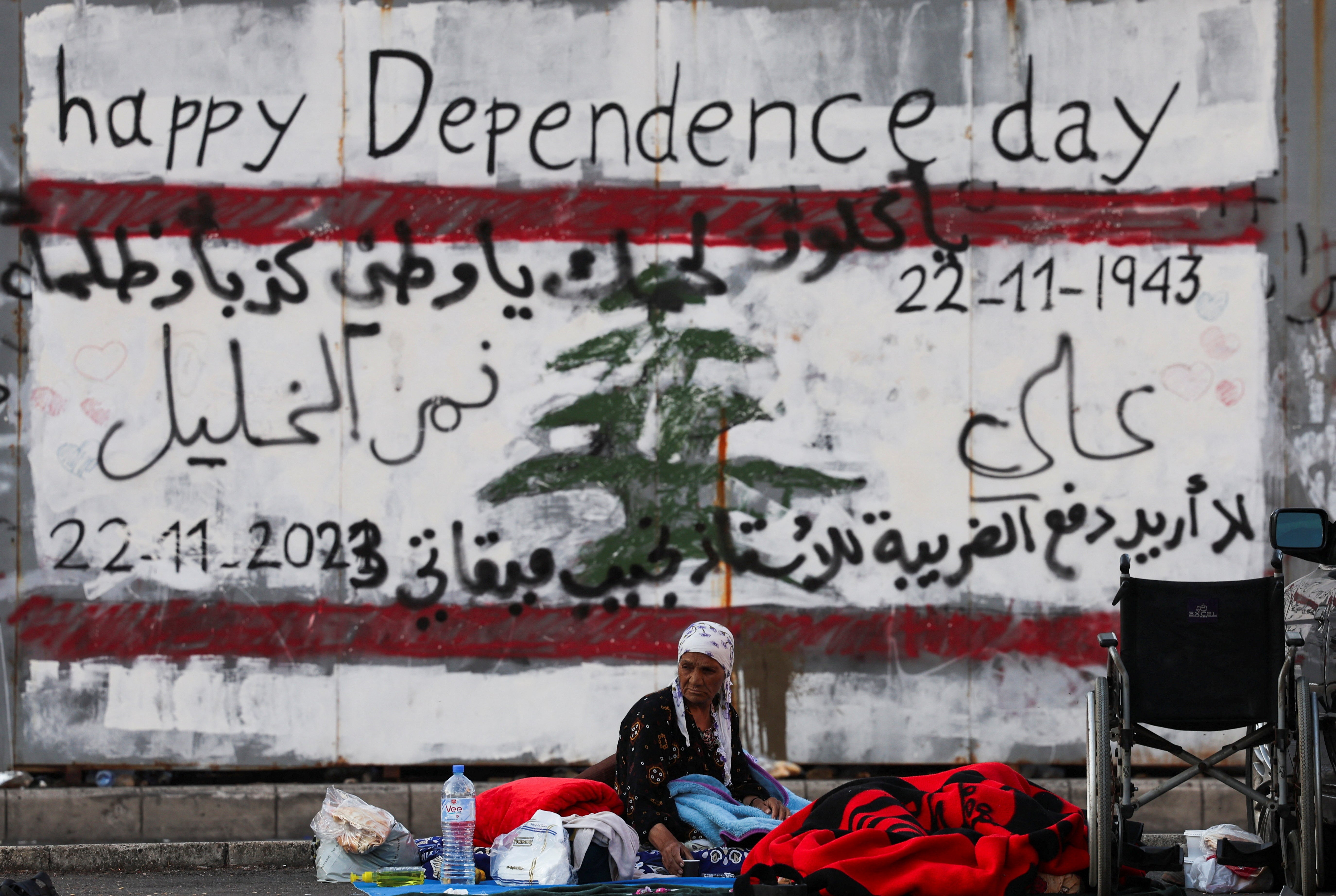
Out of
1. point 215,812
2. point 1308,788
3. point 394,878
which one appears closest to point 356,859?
point 394,878

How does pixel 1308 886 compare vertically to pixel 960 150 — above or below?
below

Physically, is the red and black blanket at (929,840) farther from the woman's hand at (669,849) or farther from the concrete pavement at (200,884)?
the concrete pavement at (200,884)

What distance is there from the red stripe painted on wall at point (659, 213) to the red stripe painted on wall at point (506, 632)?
1945 mm

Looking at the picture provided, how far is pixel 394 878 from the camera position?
5.31 metres

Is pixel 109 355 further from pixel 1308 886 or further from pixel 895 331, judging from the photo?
pixel 1308 886

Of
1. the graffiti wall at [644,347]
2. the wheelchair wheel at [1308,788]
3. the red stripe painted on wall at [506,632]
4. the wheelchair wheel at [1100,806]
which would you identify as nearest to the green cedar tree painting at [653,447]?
the graffiti wall at [644,347]

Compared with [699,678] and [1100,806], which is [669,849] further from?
[1100,806]

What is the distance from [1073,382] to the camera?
771cm

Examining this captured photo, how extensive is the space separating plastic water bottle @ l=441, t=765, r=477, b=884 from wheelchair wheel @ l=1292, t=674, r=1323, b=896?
2771 mm

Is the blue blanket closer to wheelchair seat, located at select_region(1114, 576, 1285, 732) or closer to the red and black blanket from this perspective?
the red and black blanket

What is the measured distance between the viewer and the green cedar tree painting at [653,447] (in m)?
7.69

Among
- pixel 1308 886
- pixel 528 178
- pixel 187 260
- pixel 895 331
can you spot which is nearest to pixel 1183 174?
pixel 895 331

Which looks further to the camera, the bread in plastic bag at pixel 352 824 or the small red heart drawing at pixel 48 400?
the small red heart drawing at pixel 48 400

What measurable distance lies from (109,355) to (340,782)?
2.51 m
